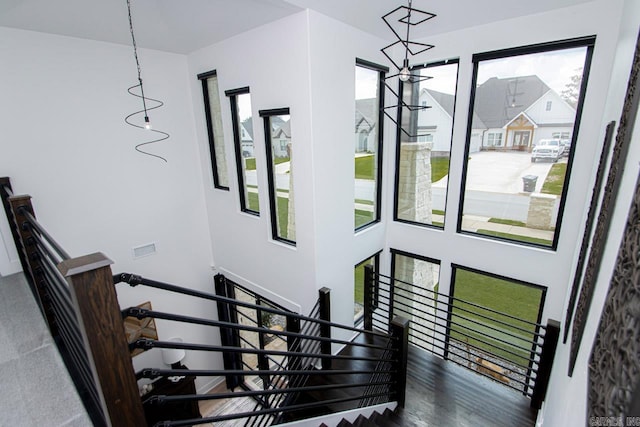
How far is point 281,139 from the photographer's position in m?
3.70

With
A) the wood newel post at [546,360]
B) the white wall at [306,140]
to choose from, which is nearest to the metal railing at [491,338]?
the wood newel post at [546,360]

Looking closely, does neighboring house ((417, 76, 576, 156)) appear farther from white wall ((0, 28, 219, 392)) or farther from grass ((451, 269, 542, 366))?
white wall ((0, 28, 219, 392))

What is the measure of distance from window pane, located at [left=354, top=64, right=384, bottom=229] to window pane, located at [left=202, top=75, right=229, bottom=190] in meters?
2.15

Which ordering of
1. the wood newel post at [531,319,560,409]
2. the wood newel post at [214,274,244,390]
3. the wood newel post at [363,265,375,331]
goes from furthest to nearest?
1. the wood newel post at [214,274,244,390]
2. the wood newel post at [363,265,375,331]
3. the wood newel post at [531,319,560,409]

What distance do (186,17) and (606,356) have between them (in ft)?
14.1

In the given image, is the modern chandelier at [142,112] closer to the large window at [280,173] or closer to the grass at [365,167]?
the large window at [280,173]

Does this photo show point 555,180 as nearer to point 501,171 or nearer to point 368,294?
point 501,171

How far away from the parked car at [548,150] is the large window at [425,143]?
1002mm

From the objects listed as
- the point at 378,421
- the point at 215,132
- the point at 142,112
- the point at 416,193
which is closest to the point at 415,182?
the point at 416,193

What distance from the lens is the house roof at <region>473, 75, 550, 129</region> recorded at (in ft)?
11.1

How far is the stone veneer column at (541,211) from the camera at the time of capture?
349 cm

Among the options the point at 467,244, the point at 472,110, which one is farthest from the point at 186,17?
the point at 467,244

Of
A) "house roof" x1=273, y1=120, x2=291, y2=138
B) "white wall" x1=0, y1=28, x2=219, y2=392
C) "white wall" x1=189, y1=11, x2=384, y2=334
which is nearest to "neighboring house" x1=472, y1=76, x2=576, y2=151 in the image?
"white wall" x1=189, y1=11, x2=384, y2=334

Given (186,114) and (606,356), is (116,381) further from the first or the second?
(186,114)
